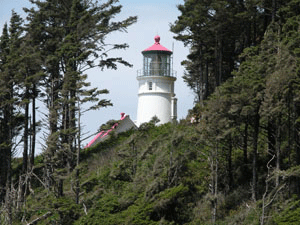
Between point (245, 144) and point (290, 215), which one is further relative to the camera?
point (245, 144)

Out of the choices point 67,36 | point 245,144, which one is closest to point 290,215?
point 245,144

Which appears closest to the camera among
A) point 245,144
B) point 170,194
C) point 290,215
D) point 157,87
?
point 290,215

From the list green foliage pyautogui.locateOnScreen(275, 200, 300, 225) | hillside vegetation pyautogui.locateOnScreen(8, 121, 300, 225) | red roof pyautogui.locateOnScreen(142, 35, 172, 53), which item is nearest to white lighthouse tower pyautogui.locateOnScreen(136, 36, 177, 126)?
red roof pyautogui.locateOnScreen(142, 35, 172, 53)

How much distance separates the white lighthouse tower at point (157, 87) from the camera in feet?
119

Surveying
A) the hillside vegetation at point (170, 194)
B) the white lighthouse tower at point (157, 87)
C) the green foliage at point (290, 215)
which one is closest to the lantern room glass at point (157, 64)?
the white lighthouse tower at point (157, 87)

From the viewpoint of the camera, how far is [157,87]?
36375mm

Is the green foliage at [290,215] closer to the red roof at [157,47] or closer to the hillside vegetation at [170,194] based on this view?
the hillside vegetation at [170,194]

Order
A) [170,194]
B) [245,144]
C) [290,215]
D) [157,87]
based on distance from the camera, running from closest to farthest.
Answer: [290,215] → [170,194] → [245,144] → [157,87]

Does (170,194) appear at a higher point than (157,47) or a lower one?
lower

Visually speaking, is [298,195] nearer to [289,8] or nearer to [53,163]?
[289,8]

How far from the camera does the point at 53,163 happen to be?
23062mm

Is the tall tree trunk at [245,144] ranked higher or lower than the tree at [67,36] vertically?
lower

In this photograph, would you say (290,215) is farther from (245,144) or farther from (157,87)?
(157,87)

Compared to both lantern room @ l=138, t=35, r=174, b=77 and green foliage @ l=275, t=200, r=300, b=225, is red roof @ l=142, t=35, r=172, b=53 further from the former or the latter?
green foliage @ l=275, t=200, r=300, b=225
